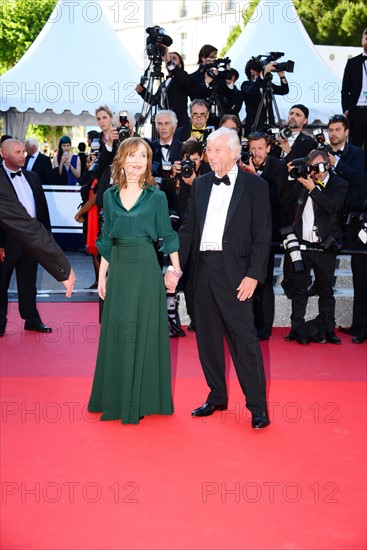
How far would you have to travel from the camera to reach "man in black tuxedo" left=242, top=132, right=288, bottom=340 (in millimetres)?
7717

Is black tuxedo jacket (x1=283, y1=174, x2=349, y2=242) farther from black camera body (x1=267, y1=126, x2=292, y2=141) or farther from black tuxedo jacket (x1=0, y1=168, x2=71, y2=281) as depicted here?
black tuxedo jacket (x1=0, y1=168, x2=71, y2=281)

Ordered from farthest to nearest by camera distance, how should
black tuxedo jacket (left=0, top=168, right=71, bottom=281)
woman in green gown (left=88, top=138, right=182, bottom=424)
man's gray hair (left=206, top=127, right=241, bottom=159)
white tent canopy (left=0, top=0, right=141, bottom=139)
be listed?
1. white tent canopy (left=0, top=0, right=141, bottom=139)
2. woman in green gown (left=88, top=138, right=182, bottom=424)
3. man's gray hair (left=206, top=127, right=241, bottom=159)
4. black tuxedo jacket (left=0, top=168, right=71, bottom=281)

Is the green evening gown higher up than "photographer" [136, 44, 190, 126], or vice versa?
"photographer" [136, 44, 190, 126]

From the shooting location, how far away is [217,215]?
17.1ft

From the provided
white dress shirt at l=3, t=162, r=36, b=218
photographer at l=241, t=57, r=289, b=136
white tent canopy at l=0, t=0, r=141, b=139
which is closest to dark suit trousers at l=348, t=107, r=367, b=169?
photographer at l=241, t=57, r=289, b=136

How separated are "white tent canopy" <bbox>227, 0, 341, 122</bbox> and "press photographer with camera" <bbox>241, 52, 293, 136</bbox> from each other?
3483 mm

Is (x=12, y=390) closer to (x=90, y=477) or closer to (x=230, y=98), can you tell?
(x=90, y=477)

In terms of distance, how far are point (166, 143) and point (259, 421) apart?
3.78m

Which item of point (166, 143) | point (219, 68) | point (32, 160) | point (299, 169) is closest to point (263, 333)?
point (299, 169)

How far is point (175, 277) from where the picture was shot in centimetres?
528

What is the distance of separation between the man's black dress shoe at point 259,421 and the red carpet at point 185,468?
0.19ft

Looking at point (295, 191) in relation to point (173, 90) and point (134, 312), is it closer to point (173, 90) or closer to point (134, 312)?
point (173, 90)

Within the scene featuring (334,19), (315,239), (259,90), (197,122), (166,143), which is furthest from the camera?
(334,19)

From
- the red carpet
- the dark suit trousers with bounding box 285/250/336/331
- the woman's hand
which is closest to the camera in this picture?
the red carpet
